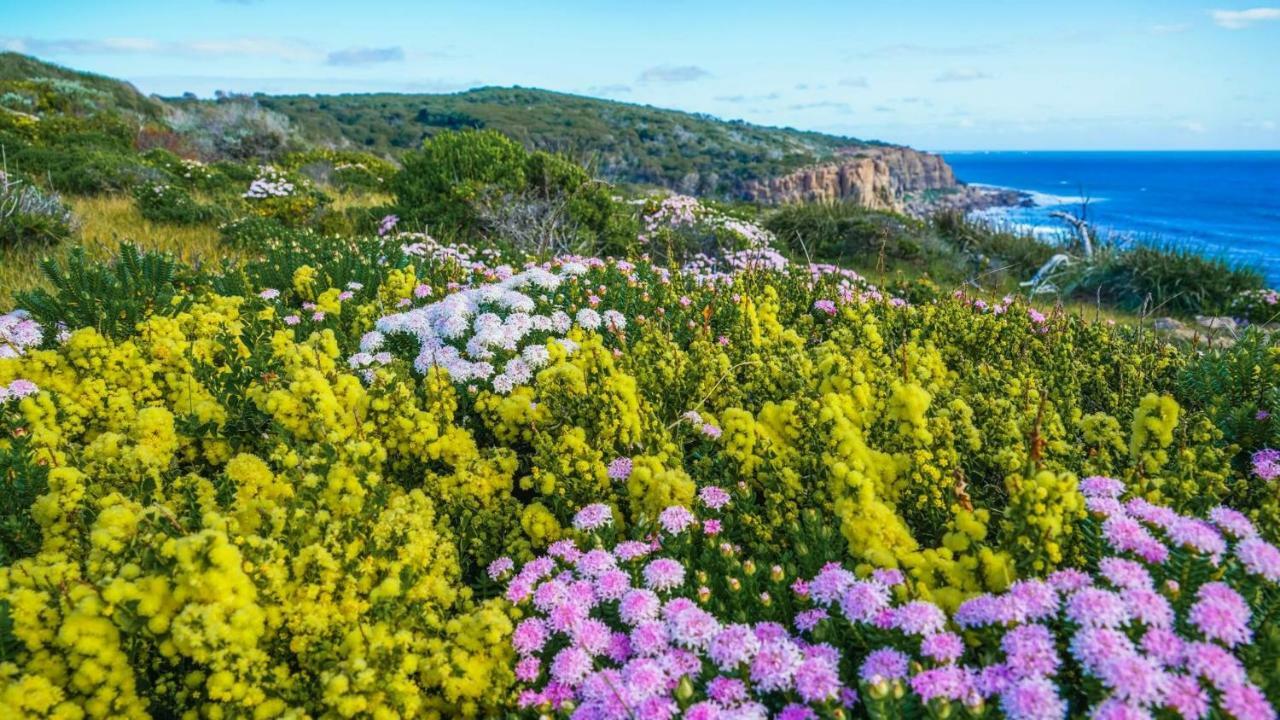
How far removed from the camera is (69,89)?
24.1m

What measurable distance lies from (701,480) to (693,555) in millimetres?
527

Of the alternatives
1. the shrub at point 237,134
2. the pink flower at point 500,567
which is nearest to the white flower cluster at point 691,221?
the pink flower at point 500,567

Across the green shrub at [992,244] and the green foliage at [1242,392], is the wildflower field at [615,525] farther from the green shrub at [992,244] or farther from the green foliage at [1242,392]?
the green shrub at [992,244]

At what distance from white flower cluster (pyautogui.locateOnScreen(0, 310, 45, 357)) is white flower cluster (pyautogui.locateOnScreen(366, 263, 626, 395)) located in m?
1.96

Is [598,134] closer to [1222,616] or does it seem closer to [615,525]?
[615,525]

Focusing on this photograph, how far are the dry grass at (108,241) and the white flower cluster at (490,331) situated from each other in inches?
139

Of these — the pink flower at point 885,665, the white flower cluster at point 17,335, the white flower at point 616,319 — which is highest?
the white flower at point 616,319

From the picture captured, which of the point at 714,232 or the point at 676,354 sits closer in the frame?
the point at 676,354

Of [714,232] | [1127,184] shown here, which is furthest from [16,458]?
[1127,184]

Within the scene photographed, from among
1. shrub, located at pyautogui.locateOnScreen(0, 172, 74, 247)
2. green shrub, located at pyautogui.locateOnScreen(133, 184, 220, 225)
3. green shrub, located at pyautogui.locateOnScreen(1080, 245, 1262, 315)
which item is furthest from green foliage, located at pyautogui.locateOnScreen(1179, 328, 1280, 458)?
green shrub, located at pyautogui.locateOnScreen(133, 184, 220, 225)

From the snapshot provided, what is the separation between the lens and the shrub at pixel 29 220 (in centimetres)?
786

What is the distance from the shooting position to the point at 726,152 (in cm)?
6288

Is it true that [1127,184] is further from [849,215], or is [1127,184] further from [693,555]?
[693,555]

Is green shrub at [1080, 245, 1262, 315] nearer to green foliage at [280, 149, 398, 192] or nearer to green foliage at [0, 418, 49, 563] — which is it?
green foliage at [0, 418, 49, 563]
